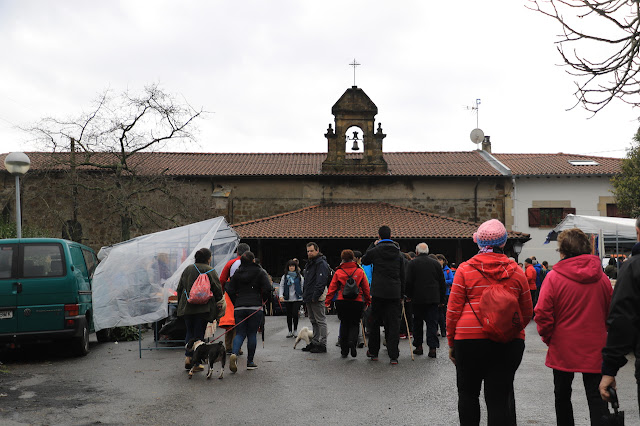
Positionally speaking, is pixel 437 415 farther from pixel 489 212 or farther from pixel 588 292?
pixel 489 212

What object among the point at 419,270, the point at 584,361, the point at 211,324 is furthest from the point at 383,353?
the point at 584,361

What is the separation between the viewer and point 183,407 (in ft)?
22.8

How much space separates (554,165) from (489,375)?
32.4 meters

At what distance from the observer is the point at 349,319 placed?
1052cm

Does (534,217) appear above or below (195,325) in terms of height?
above

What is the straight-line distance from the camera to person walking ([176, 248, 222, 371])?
9273 mm

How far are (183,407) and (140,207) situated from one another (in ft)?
72.4

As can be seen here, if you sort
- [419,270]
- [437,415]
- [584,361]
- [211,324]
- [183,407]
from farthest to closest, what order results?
1. [419,270]
2. [211,324]
3. [183,407]
4. [437,415]
5. [584,361]

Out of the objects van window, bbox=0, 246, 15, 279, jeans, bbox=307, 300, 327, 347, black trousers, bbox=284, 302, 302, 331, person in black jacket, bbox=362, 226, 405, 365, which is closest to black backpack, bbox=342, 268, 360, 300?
person in black jacket, bbox=362, 226, 405, 365

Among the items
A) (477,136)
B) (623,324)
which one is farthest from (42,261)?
(477,136)

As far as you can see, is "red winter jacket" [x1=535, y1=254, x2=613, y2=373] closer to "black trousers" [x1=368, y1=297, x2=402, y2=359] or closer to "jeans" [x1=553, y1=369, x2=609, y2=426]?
"jeans" [x1=553, y1=369, x2=609, y2=426]

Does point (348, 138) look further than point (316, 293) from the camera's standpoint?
Yes

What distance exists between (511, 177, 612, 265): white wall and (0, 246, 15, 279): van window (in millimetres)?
26970

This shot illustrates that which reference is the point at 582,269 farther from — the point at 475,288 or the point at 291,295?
the point at 291,295
